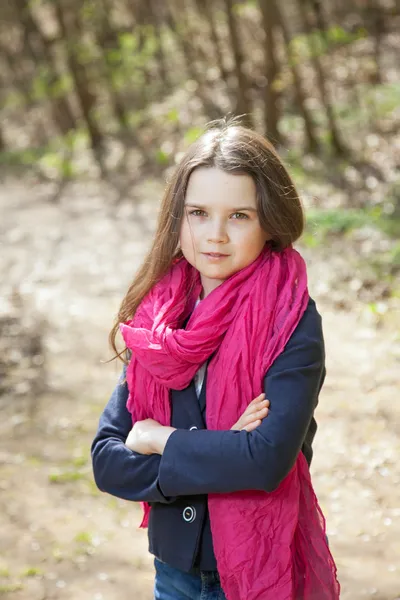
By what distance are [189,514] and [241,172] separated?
37.4 inches

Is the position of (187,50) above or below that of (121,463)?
above

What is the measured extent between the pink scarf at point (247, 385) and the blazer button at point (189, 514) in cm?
6

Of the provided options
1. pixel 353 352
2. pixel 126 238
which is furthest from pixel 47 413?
pixel 126 238

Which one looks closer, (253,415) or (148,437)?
(253,415)

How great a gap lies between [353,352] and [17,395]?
9.40 ft

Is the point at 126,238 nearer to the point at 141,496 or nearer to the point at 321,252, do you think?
the point at 321,252

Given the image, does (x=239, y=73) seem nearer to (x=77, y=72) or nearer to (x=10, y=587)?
(x=77, y=72)

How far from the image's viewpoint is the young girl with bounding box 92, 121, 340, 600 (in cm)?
188

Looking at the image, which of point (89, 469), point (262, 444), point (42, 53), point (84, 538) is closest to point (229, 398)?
point (262, 444)

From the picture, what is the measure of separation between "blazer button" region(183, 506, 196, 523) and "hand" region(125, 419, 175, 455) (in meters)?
0.18

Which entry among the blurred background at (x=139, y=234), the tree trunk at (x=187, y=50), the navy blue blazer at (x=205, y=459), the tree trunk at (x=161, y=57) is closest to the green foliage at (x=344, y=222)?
the blurred background at (x=139, y=234)

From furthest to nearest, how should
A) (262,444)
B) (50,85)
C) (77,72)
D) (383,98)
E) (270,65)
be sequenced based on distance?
(50,85), (77,72), (383,98), (270,65), (262,444)

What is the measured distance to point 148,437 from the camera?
1993mm

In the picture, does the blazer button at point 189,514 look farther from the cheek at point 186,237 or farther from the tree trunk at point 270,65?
the tree trunk at point 270,65
